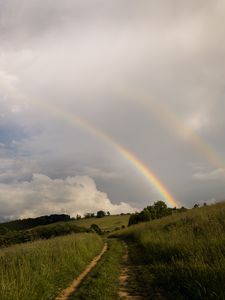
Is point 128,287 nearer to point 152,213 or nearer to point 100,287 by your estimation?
point 100,287

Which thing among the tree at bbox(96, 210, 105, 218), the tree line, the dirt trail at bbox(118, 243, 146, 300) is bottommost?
the dirt trail at bbox(118, 243, 146, 300)

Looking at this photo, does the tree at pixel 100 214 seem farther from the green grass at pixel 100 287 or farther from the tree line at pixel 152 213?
the green grass at pixel 100 287

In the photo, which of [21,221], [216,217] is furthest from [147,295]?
[21,221]

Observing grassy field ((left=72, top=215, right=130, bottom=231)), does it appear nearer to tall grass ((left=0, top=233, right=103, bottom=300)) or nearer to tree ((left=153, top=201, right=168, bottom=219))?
tree ((left=153, top=201, right=168, bottom=219))


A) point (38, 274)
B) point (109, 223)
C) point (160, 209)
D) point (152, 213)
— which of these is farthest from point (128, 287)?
point (109, 223)

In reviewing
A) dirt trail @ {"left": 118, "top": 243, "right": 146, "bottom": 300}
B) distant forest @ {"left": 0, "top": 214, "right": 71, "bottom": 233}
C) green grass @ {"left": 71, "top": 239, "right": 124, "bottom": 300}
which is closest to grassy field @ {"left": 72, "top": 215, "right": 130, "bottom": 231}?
distant forest @ {"left": 0, "top": 214, "right": 71, "bottom": 233}

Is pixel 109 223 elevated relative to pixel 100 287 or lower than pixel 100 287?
elevated

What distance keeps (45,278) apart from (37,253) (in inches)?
145

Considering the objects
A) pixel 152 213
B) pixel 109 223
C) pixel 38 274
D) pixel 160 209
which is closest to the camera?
pixel 38 274

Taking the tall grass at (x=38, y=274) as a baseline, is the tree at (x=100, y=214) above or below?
above

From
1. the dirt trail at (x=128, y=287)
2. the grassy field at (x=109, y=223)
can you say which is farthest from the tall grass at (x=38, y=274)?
the grassy field at (x=109, y=223)

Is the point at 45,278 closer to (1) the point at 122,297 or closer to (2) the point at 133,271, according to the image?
(1) the point at 122,297

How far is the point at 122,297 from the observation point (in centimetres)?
1094

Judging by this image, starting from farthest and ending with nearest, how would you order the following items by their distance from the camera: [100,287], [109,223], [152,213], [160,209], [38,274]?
[109,223] < [160,209] < [152,213] < [38,274] < [100,287]
